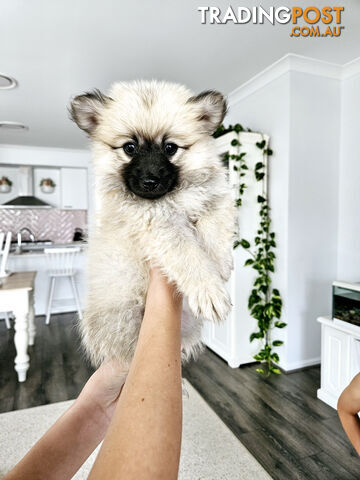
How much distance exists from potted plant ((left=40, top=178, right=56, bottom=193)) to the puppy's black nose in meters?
6.47

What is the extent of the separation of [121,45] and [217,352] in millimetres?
3093

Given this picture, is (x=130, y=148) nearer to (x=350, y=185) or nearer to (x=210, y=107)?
(x=210, y=107)

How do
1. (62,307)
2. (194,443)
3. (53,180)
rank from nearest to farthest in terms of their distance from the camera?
(194,443) < (62,307) < (53,180)

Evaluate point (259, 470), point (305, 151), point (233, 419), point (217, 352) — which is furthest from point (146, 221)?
point (217, 352)

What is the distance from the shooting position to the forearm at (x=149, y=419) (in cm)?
42

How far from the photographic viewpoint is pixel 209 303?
787 mm

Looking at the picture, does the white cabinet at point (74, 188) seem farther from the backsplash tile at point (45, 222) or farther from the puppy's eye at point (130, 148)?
the puppy's eye at point (130, 148)

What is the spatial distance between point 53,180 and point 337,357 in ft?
20.9

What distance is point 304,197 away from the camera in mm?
2986

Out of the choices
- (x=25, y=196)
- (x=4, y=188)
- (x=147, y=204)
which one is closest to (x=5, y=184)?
(x=4, y=188)

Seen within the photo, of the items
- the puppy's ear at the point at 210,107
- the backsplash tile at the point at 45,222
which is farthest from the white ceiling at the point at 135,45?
the backsplash tile at the point at 45,222

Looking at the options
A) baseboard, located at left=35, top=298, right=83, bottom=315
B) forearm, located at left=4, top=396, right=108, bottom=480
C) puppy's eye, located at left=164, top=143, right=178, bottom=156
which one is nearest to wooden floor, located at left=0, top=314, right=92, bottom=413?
baseboard, located at left=35, top=298, right=83, bottom=315

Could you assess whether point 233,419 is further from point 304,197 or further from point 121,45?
point 121,45

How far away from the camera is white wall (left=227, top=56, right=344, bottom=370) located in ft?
9.54
